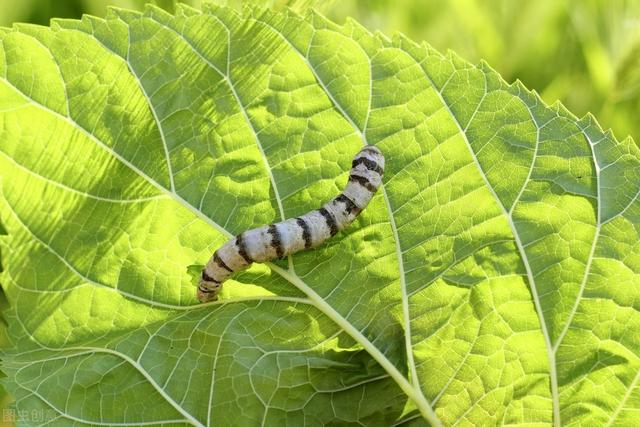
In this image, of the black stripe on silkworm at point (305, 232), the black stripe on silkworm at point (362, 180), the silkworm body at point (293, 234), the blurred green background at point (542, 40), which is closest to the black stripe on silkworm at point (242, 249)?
the silkworm body at point (293, 234)

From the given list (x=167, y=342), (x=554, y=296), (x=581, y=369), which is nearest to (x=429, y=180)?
(x=554, y=296)

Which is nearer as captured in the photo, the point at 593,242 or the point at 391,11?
the point at 593,242

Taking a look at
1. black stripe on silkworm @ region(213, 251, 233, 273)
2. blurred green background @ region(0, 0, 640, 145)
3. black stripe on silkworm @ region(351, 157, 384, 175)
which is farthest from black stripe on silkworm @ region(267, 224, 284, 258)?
blurred green background @ region(0, 0, 640, 145)

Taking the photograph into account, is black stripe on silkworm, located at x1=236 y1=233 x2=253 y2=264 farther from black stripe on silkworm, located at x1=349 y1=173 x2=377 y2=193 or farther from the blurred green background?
the blurred green background

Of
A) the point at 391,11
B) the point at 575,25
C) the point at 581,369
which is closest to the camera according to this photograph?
the point at 581,369

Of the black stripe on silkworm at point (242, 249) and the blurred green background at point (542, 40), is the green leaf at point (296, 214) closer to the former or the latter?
the black stripe on silkworm at point (242, 249)

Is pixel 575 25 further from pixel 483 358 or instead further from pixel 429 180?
pixel 483 358
